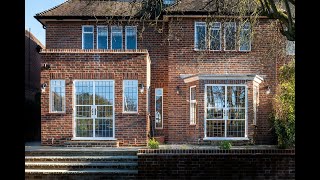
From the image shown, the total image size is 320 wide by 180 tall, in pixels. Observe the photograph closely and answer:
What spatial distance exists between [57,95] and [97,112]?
6.35 ft

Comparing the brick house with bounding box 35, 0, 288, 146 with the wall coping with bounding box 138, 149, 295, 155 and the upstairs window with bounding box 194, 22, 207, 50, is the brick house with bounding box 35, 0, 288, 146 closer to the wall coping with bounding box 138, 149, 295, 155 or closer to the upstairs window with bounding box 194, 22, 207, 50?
the upstairs window with bounding box 194, 22, 207, 50

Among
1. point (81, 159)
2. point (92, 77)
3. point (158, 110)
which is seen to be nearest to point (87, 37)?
point (92, 77)

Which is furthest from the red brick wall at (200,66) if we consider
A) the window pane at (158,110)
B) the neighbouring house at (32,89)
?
the neighbouring house at (32,89)

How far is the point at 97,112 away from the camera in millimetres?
17438

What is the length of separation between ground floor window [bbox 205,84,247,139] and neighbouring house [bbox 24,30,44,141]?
1033 cm

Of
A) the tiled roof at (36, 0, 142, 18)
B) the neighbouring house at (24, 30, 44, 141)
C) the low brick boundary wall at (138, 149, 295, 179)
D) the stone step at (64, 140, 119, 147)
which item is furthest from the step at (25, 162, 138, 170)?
the neighbouring house at (24, 30, 44, 141)

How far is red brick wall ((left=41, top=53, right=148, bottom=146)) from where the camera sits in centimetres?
1731

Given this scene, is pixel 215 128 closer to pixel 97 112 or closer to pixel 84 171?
pixel 97 112

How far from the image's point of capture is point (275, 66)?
63.8 feet

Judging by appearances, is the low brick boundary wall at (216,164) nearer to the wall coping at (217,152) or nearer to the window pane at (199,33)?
the wall coping at (217,152)
